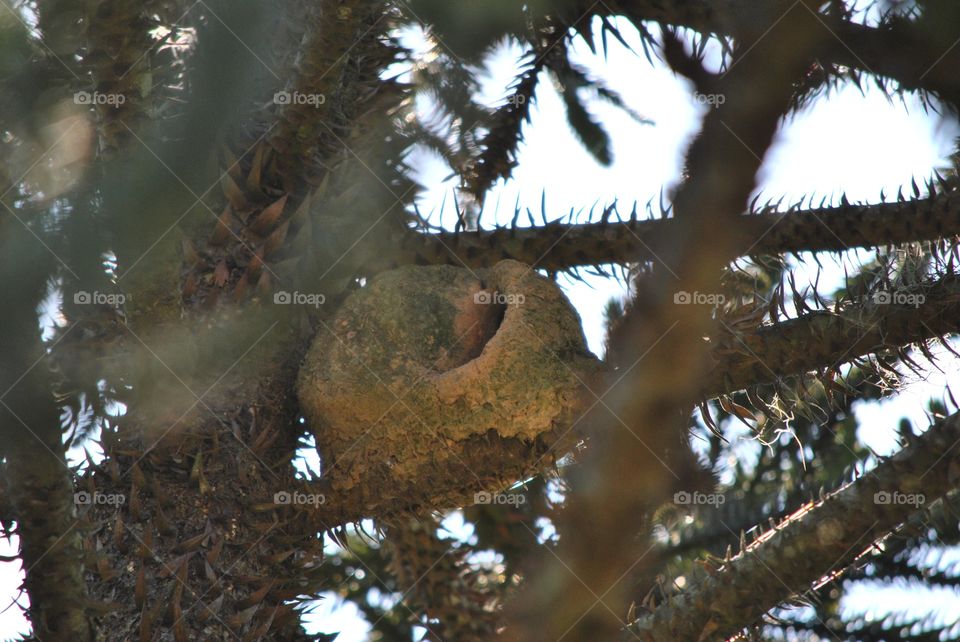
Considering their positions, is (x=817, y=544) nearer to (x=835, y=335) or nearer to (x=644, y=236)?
(x=835, y=335)

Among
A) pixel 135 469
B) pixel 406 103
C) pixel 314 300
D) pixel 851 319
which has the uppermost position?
pixel 406 103

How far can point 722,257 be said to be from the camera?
923 mm

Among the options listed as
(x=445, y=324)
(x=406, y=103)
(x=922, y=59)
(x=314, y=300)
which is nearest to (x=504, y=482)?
(x=445, y=324)

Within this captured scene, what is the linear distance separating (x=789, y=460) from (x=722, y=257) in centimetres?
438

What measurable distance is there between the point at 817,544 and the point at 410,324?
163 centimetres

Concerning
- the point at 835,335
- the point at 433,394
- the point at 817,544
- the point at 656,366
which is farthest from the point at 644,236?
the point at 656,366

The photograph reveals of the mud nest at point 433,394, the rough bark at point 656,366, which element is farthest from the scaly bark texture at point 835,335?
the rough bark at point 656,366

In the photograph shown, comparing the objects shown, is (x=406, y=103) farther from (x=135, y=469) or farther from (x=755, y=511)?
(x=755, y=511)

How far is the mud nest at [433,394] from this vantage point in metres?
3.15

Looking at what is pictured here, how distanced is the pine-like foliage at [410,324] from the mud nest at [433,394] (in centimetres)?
1

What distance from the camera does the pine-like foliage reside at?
116cm

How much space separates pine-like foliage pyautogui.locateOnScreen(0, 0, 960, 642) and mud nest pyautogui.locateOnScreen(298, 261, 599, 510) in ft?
0.05

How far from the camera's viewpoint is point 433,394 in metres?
3.21

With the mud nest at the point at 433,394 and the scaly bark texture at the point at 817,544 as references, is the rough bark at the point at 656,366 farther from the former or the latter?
the mud nest at the point at 433,394
